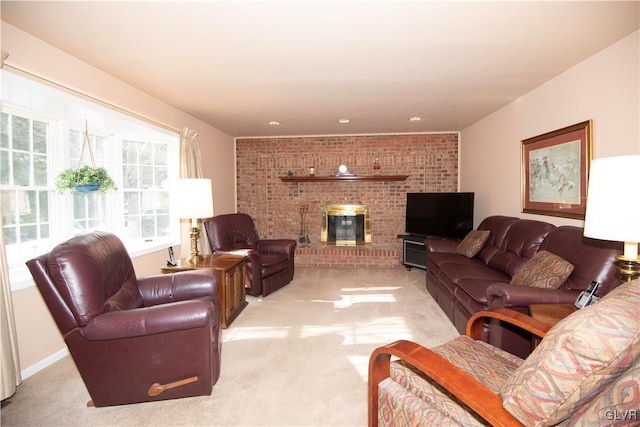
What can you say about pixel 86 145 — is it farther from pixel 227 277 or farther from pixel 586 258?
pixel 586 258

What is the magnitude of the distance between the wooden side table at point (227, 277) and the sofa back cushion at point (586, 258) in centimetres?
274

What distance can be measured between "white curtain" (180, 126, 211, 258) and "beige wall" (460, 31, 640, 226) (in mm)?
4030

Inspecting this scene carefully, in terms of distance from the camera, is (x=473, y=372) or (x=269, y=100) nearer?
(x=473, y=372)

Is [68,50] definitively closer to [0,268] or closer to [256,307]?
[0,268]

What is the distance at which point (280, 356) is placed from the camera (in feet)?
8.18

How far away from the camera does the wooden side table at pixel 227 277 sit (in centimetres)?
291

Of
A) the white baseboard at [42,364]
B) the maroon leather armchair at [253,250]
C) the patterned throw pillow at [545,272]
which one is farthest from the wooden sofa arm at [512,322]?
Answer: the white baseboard at [42,364]

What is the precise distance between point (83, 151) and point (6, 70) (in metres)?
1.41

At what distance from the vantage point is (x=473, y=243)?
385cm

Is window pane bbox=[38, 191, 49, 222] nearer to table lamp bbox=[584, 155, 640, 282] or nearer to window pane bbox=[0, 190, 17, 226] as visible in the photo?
window pane bbox=[0, 190, 17, 226]

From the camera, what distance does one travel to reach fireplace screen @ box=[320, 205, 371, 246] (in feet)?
19.5

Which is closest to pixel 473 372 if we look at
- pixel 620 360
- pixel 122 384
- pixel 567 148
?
pixel 620 360

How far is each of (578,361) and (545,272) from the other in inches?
70.5

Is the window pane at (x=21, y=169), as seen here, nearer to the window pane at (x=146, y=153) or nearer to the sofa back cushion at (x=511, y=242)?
the window pane at (x=146, y=153)
